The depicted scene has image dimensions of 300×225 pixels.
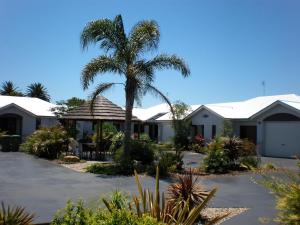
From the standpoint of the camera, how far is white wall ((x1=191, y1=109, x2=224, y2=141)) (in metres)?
36.7

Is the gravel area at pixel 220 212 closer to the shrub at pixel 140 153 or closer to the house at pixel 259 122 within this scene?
the shrub at pixel 140 153

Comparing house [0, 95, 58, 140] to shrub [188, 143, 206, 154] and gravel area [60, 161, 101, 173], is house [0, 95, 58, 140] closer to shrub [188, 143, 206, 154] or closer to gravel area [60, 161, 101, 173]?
shrub [188, 143, 206, 154]

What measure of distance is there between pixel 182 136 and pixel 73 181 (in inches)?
875

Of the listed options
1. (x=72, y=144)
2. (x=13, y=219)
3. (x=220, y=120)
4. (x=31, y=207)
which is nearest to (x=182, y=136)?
(x=220, y=120)

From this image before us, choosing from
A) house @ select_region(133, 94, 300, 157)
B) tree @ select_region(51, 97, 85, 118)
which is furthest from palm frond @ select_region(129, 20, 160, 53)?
tree @ select_region(51, 97, 85, 118)

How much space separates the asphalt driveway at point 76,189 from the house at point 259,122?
1266cm

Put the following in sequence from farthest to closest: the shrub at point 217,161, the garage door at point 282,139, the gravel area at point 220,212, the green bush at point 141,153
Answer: the garage door at point 282,139
the green bush at point 141,153
the shrub at point 217,161
the gravel area at point 220,212

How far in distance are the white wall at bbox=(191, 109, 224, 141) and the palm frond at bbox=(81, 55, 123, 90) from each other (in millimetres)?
17655

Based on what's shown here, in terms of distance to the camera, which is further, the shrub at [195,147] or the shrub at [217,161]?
the shrub at [195,147]

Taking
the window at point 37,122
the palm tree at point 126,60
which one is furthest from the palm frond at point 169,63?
the window at point 37,122

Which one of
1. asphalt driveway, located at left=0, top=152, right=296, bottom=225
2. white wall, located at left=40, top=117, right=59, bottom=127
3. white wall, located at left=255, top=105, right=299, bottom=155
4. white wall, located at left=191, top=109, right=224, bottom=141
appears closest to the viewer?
asphalt driveway, located at left=0, top=152, right=296, bottom=225

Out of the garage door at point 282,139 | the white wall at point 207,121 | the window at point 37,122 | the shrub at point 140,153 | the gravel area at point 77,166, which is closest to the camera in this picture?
the gravel area at point 77,166

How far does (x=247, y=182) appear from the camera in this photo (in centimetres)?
1677

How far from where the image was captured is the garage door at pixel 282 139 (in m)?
29.5
